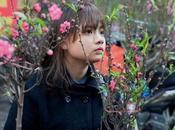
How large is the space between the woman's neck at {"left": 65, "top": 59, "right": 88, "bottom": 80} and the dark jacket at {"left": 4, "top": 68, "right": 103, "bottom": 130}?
47 mm

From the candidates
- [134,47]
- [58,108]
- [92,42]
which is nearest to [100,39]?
[92,42]

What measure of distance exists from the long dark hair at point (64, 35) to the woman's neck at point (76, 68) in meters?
0.03

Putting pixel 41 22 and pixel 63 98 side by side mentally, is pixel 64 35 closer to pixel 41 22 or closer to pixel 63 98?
pixel 41 22

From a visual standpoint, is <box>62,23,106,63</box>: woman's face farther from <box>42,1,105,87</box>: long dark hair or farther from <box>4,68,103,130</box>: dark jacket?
<box>4,68,103,130</box>: dark jacket

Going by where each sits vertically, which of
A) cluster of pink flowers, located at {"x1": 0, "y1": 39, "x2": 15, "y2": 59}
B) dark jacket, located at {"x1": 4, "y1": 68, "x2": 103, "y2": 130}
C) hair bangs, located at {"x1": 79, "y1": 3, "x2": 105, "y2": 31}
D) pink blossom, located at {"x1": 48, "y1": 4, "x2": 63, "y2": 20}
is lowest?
dark jacket, located at {"x1": 4, "y1": 68, "x2": 103, "y2": 130}

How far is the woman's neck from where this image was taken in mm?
2701

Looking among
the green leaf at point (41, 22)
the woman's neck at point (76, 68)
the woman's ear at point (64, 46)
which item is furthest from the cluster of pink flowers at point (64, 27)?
the woman's neck at point (76, 68)

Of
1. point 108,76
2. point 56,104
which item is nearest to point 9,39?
point 108,76

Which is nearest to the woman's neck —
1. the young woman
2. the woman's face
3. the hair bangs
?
the young woman

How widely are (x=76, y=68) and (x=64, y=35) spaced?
51 centimetres

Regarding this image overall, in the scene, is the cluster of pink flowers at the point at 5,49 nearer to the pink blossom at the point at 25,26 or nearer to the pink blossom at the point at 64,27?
the pink blossom at the point at 25,26

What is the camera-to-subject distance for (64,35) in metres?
2.23

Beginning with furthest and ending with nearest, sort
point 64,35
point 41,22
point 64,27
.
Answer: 1. point 64,35
2. point 64,27
3. point 41,22

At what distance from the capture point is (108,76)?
2156mm
